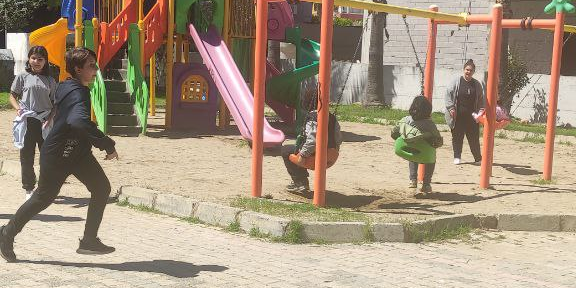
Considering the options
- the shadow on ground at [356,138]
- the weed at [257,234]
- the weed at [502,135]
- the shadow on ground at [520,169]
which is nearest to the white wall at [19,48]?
the shadow on ground at [356,138]

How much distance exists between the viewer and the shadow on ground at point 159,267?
7020 millimetres

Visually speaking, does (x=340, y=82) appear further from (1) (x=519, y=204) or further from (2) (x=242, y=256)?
(2) (x=242, y=256)

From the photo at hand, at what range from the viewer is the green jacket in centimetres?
1109

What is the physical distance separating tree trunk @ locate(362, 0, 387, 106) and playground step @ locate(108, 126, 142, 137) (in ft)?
32.5

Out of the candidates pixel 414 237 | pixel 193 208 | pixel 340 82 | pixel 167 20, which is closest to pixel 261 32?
pixel 193 208

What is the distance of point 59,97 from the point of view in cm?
718

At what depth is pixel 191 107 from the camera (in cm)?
1827

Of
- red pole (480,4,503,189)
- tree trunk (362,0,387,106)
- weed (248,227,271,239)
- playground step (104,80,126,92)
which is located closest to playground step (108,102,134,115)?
playground step (104,80,126,92)

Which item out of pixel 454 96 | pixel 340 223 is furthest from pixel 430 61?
pixel 340 223

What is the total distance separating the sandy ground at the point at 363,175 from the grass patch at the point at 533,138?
0.47 m

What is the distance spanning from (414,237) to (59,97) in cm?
359

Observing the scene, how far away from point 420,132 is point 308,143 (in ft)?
5.30

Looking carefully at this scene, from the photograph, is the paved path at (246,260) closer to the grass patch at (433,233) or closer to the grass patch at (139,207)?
the grass patch at (433,233)

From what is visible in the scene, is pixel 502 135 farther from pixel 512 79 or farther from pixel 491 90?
pixel 491 90
